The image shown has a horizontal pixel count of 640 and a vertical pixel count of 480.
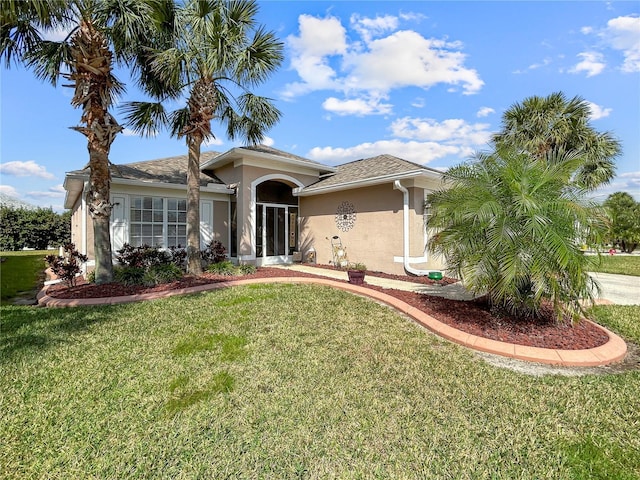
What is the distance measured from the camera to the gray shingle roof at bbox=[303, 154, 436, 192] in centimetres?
1156

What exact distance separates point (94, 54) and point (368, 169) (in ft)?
32.6

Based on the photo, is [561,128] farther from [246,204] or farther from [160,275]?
[160,275]

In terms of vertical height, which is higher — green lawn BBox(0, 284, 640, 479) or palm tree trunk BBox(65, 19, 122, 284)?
palm tree trunk BBox(65, 19, 122, 284)

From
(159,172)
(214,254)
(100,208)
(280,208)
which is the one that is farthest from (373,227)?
(159,172)

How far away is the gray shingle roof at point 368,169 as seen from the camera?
455 inches

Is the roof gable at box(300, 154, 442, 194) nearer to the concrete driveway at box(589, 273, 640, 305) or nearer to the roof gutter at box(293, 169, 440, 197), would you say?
the roof gutter at box(293, 169, 440, 197)

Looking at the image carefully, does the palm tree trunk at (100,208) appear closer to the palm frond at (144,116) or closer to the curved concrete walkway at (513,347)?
the curved concrete walkway at (513,347)

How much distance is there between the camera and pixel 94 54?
8523 millimetres

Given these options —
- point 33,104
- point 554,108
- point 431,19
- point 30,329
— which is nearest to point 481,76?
point 431,19

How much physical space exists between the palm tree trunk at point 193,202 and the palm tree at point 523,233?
8.08 meters

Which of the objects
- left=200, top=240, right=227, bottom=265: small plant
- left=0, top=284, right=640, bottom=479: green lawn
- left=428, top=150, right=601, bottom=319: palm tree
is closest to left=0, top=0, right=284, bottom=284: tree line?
left=200, top=240, right=227, bottom=265: small plant

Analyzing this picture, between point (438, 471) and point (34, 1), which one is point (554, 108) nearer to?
point (438, 471)

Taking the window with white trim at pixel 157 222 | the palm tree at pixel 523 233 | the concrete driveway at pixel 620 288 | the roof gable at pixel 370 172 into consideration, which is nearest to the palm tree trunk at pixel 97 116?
the window with white trim at pixel 157 222

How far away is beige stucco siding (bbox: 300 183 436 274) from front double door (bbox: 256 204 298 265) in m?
1.25
